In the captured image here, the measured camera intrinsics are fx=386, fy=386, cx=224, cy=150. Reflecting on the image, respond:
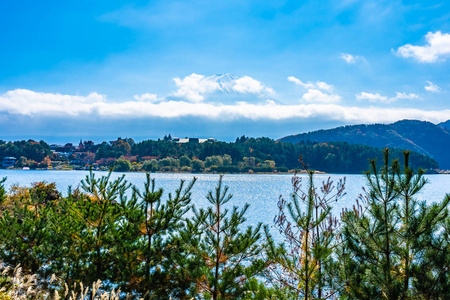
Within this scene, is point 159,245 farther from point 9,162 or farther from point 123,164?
point 9,162

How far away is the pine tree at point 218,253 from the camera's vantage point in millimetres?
6977

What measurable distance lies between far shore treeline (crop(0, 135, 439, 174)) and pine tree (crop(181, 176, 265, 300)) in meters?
109

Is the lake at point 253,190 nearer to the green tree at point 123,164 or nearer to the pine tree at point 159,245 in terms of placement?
the pine tree at point 159,245

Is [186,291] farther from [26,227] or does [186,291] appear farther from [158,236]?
[26,227]

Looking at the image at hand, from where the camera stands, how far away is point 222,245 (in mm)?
7148

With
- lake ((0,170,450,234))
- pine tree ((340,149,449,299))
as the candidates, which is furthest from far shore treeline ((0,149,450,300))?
lake ((0,170,450,234))

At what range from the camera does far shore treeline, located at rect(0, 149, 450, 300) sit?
5.95 m

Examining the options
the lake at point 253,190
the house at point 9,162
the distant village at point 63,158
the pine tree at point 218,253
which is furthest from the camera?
the distant village at point 63,158

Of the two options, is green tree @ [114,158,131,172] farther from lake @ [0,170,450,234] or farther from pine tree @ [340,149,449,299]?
pine tree @ [340,149,449,299]

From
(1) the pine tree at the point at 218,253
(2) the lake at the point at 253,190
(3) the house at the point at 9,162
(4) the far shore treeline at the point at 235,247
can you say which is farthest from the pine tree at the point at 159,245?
(3) the house at the point at 9,162

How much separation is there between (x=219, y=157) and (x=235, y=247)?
115 meters

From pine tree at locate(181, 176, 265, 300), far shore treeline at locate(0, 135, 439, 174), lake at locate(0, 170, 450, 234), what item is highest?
far shore treeline at locate(0, 135, 439, 174)

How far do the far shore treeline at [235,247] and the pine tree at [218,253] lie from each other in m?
0.02

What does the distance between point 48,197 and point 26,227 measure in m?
14.5
